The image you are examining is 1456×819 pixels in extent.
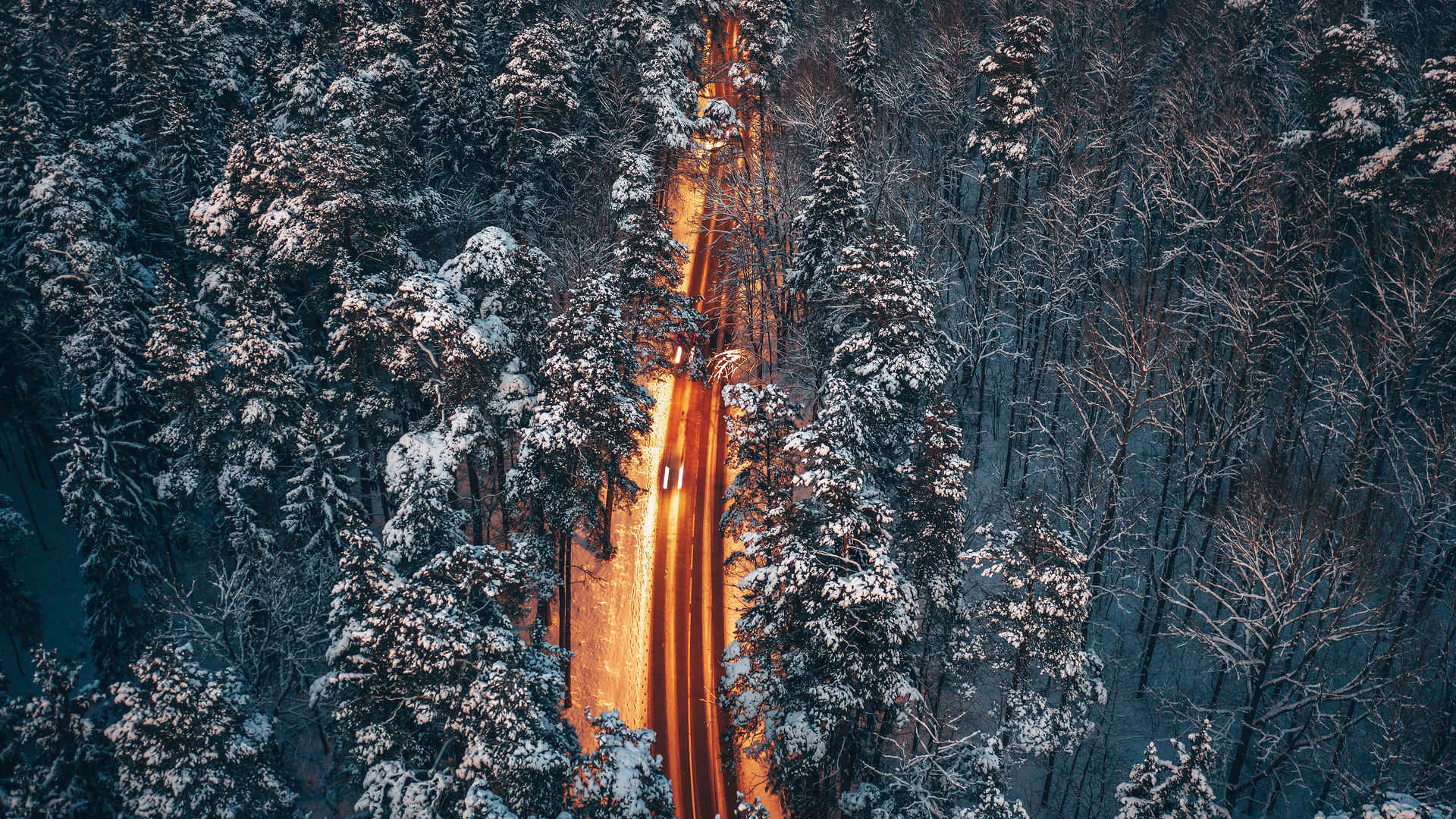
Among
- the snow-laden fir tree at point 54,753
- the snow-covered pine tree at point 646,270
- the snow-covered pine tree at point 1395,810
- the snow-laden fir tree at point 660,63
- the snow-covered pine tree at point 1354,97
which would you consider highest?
the snow-laden fir tree at point 660,63

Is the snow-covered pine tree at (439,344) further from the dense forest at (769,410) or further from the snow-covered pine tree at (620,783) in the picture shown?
the snow-covered pine tree at (620,783)

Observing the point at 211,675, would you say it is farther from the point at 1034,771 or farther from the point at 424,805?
the point at 1034,771

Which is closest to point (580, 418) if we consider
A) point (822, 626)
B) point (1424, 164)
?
point (822, 626)

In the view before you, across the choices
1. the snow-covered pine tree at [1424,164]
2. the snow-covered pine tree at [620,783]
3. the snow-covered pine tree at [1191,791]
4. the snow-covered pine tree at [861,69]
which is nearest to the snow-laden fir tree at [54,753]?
the snow-covered pine tree at [620,783]

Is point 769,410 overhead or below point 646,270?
below

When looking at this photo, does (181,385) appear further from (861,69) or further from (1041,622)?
(861,69)

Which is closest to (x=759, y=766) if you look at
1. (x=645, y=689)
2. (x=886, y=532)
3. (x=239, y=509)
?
(x=645, y=689)
